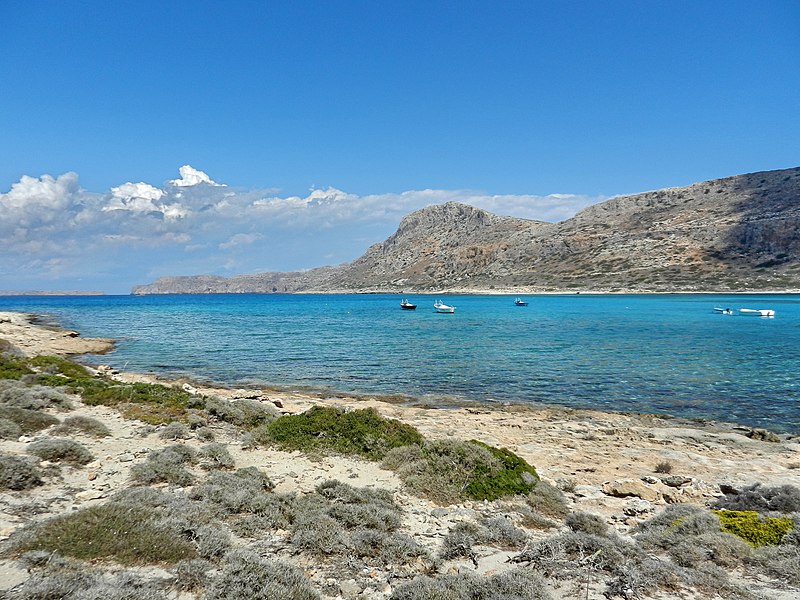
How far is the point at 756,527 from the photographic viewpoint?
7477mm

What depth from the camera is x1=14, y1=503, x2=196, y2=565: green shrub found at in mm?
5828

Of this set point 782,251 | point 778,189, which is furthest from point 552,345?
point 778,189

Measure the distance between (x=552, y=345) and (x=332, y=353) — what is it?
1796 cm

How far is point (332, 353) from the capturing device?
115 ft

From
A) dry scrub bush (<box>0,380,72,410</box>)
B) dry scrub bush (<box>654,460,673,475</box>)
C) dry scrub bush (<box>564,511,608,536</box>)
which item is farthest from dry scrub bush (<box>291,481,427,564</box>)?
dry scrub bush (<box>0,380,72,410</box>)

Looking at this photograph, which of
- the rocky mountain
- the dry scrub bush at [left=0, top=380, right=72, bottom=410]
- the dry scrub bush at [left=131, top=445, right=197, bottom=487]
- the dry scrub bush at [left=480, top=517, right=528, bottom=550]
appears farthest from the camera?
the rocky mountain

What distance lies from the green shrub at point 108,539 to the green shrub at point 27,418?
20.7ft

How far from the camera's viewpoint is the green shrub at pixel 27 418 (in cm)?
1143

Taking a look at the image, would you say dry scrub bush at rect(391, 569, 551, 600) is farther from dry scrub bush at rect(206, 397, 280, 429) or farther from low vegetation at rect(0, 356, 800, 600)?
dry scrub bush at rect(206, 397, 280, 429)

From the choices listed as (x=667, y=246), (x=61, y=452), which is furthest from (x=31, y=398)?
(x=667, y=246)

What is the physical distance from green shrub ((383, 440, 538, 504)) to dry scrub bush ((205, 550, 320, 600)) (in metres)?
3.86

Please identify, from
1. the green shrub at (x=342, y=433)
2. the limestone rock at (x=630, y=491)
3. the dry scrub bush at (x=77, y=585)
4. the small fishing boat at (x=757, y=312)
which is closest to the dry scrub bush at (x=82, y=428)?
the green shrub at (x=342, y=433)

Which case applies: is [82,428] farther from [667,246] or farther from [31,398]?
[667,246]

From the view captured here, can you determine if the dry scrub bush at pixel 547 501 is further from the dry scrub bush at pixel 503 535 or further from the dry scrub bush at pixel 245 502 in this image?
the dry scrub bush at pixel 245 502
